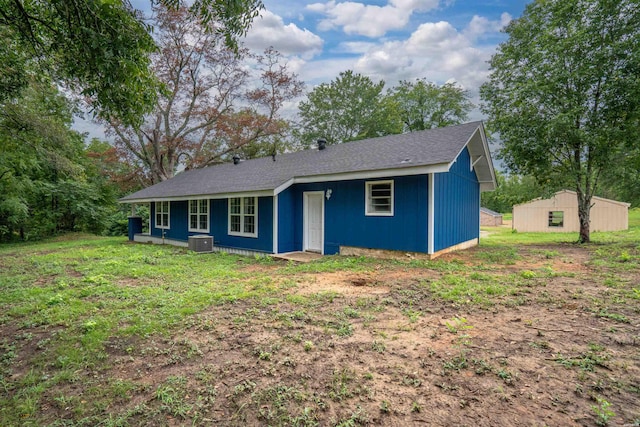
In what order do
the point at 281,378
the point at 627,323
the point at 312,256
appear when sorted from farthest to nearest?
the point at 312,256, the point at 627,323, the point at 281,378

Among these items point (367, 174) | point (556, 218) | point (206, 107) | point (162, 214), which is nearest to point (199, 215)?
point (162, 214)

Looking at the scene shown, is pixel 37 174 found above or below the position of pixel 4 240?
above

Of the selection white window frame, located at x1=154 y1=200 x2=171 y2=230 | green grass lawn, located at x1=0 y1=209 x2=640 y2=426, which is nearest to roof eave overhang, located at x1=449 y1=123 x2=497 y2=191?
green grass lawn, located at x1=0 y1=209 x2=640 y2=426

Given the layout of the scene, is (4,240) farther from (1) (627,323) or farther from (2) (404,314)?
(1) (627,323)

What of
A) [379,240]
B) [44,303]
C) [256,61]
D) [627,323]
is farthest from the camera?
[256,61]

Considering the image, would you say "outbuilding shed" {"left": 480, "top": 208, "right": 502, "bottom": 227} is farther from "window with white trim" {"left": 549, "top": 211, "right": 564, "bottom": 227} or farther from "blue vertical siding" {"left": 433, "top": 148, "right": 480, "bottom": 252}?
"blue vertical siding" {"left": 433, "top": 148, "right": 480, "bottom": 252}

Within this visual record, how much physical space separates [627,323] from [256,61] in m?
23.2

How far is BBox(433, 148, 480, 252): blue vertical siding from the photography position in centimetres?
891

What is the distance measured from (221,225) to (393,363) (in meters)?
10.5

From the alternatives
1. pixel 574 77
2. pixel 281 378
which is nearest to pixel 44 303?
pixel 281 378

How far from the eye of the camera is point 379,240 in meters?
9.19

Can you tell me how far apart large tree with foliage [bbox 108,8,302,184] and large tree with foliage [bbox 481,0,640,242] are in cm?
1478

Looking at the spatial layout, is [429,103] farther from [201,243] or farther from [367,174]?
[201,243]

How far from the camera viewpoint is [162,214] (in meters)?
15.8
